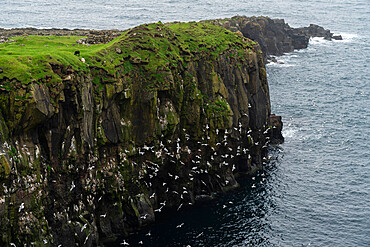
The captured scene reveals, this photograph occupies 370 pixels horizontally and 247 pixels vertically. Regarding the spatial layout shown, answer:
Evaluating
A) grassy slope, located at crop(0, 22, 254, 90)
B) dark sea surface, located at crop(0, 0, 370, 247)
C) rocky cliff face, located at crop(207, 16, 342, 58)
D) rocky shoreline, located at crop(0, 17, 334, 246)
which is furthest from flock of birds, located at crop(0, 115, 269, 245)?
rocky cliff face, located at crop(207, 16, 342, 58)

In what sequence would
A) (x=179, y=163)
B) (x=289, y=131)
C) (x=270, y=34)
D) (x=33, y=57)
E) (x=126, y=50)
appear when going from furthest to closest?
(x=270, y=34) → (x=289, y=131) → (x=179, y=163) → (x=126, y=50) → (x=33, y=57)

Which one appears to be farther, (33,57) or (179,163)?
(179,163)

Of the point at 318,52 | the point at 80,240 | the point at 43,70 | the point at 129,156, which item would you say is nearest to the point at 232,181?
the point at 129,156

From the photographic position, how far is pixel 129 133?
67.4m

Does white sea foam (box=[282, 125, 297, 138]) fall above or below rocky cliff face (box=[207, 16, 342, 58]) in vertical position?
below

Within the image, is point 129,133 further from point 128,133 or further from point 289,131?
point 289,131

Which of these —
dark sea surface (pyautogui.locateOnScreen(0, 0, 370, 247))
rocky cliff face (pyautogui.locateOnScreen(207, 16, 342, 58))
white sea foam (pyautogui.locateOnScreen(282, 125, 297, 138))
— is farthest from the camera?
rocky cliff face (pyautogui.locateOnScreen(207, 16, 342, 58))

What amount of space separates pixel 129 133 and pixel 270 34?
120314 millimetres

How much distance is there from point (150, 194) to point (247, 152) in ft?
72.1

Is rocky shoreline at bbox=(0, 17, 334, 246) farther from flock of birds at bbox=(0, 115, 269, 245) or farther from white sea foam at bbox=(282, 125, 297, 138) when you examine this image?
white sea foam at bbox=(282, 125, 297, 138)

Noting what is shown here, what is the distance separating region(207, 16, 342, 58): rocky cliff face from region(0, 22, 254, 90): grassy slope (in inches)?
2678

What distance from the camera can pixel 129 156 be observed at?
6700 cm

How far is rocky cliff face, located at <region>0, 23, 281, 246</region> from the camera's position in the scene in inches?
2040

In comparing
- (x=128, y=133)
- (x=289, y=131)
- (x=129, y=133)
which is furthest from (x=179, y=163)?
(x=289, y=131)
